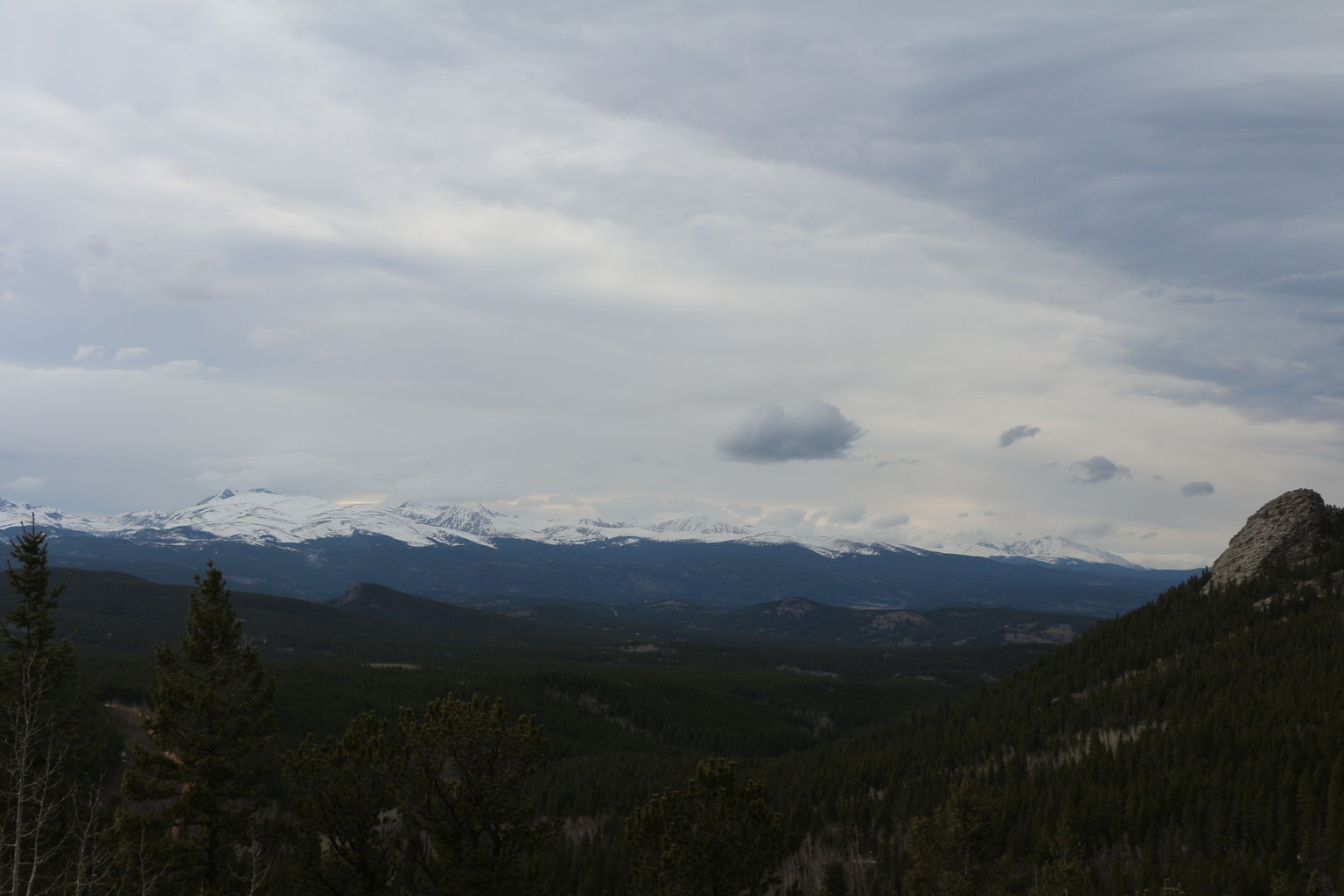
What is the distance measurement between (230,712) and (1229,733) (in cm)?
11156

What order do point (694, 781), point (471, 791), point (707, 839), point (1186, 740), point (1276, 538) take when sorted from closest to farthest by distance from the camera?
point (471, 791) → point (707, 839) → point (694, 781) → point (1186, 740) → point (1276, 538)

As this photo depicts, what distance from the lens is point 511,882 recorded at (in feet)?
123

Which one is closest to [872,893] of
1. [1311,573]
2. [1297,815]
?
[1297,815]

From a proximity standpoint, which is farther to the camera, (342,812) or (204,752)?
(204,752)

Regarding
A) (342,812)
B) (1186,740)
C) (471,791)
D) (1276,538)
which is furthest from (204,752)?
(1276,538)

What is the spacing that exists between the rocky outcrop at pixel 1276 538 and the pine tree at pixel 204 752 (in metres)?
169

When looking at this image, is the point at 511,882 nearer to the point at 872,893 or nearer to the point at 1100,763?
the point at 872,893

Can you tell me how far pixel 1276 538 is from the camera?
15975cm

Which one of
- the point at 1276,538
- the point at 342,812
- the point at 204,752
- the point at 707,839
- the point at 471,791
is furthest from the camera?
the point at 1276,538

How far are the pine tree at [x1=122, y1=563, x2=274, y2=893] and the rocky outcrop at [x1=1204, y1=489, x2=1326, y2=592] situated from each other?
553 ft

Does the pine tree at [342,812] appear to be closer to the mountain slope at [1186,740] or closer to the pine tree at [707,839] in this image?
the pine tree at [707,839]

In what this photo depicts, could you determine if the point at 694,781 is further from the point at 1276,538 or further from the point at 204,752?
the point at 1276,538

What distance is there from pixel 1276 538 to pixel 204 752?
592ft

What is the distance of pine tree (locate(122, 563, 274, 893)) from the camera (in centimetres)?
4144
